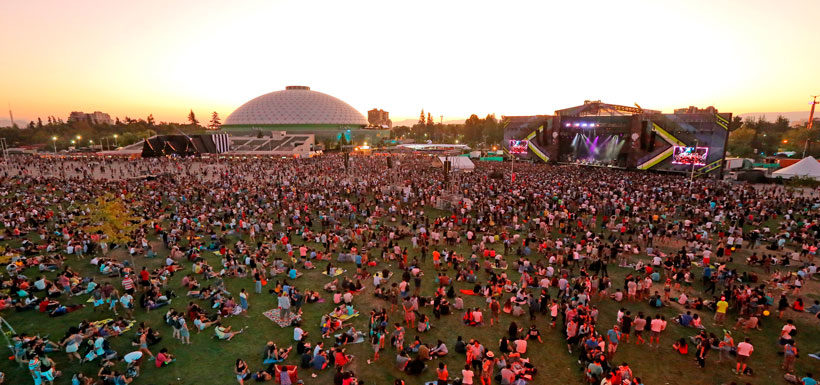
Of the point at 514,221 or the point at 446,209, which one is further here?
the point at 446,209

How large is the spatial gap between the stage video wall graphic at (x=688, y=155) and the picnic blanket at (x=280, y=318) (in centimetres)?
4111

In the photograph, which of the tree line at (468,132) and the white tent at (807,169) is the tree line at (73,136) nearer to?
the tree line at (468,132)

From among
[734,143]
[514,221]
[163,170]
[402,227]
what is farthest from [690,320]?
[734,143]

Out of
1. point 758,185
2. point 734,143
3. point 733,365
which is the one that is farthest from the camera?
point 734,143

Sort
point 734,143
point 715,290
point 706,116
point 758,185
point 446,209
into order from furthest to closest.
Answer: point 734,143 → point 706,116 → point 758,185 → point 446,209 → point 715,290

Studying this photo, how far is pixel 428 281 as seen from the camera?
1305 centimetres

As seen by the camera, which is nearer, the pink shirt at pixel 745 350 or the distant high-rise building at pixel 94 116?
the pink shirt at pixel 745 350

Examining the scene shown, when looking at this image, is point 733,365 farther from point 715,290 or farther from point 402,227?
point 402,227

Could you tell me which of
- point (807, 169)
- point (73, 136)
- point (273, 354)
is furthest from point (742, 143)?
point (73, 136)

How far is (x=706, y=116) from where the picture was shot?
37219 millimetres

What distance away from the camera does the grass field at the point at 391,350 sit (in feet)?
26.7

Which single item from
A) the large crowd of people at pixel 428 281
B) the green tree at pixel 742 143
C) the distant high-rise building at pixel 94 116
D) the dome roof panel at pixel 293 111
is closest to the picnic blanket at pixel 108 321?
the large crowd of people at pixel 428 281

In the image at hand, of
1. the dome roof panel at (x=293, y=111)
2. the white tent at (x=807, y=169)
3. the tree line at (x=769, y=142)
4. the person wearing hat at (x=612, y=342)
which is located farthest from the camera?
the dome roof panel at (x=293, y=111)

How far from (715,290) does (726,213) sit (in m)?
11.1
